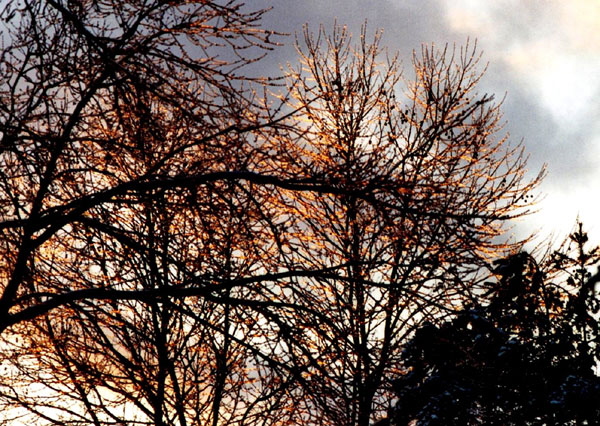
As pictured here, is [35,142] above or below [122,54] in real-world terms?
below

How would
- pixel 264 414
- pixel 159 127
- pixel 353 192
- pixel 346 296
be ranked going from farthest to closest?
pixel 346 296
pixel 264 414
pixel 159 127
pixel 353 192

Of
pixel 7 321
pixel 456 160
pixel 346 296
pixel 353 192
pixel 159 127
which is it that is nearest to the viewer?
pixel 353 192

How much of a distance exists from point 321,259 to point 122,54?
16.7 ft

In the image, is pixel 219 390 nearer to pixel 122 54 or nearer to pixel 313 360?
pixel 313 360

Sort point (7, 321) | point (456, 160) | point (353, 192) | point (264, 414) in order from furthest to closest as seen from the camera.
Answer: point (456, 160) < point (264, 414) < point (7, 321) < point (353, 192)

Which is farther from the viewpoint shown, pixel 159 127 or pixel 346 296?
pixel 346 296

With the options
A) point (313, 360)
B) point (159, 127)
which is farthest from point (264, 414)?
point (159, 127)

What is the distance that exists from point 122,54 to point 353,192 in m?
2.56

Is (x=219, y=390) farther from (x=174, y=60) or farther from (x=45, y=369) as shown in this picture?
(x=174, y=60)

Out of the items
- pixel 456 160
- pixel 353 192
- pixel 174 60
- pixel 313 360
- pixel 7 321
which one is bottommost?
pixel 313 360

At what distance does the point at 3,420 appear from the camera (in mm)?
8320

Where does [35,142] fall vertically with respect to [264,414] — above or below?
above

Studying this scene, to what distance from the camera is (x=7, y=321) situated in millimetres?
4949

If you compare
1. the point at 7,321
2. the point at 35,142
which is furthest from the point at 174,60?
the point at 7,321
